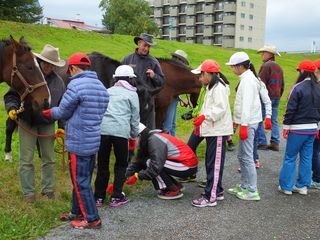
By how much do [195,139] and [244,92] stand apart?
116cm

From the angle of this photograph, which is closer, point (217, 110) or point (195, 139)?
point (217, 110)

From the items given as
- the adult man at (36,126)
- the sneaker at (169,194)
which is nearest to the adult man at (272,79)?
the sneaker at (169,194)

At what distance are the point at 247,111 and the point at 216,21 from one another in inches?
3186

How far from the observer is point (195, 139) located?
19.9ft

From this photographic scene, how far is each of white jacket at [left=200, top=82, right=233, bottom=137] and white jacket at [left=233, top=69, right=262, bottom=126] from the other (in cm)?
22

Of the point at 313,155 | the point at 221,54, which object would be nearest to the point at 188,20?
the point at 221,54

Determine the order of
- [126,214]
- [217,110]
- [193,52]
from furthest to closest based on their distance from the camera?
[193,52], [217,110], [126,214]

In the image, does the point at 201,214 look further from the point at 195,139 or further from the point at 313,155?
A: the point at 313,155

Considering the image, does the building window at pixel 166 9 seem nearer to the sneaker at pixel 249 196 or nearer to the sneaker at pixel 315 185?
the sneaker at pixel 315 185

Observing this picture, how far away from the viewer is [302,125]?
5629 millimetres

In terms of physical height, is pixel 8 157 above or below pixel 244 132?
below

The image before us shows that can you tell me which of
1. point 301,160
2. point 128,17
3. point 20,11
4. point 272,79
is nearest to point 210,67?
point 301,160

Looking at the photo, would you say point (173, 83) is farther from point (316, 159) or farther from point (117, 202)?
point (117, 202)

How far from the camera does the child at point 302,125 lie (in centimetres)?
559
